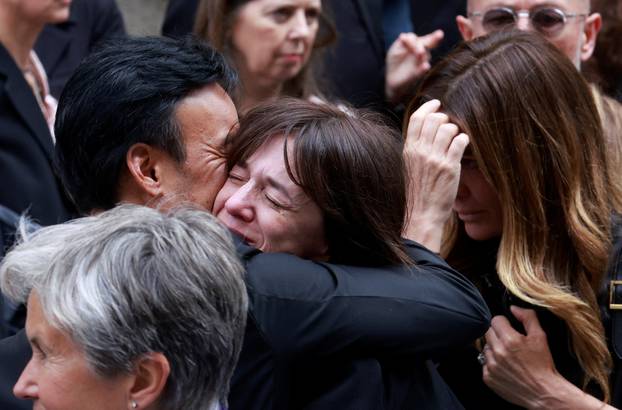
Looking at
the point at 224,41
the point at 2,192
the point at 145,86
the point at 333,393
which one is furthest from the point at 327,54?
the point at 333,393

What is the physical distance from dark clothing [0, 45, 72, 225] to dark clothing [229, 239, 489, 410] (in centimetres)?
165

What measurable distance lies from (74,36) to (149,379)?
2.93 m

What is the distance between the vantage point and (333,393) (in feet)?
8.02

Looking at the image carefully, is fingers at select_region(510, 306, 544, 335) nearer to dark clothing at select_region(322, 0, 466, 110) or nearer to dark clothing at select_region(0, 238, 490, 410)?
dark clothing at select_region(0, 238, 490, 410)

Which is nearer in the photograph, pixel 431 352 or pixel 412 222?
pixel 431 352

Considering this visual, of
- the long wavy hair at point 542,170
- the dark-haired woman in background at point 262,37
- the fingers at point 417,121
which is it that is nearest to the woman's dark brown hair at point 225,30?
the dark-haired woman in background at point 262,37

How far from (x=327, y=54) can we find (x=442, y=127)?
2.11m

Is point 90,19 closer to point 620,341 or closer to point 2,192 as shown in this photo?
point 2,192

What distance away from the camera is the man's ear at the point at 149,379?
7.23 feet

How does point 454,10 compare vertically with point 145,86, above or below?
below

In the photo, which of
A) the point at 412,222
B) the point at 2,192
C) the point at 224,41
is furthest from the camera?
the point at 224,41

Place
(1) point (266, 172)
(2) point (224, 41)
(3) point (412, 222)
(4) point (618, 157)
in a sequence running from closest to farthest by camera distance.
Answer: (1) point (266, 172)
(3) point (412, 222)
(4) point (618, 157)
(2) point (224, 41)

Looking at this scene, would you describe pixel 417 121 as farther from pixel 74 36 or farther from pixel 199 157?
pixel 74 36

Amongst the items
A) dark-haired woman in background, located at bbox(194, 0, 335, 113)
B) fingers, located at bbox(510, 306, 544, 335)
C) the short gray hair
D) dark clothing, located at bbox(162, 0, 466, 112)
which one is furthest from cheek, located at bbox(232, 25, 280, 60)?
the short gray hair
